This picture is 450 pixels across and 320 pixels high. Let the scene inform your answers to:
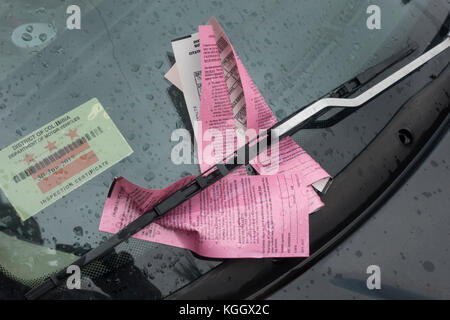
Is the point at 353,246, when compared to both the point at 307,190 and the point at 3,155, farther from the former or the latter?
the point at 3,155

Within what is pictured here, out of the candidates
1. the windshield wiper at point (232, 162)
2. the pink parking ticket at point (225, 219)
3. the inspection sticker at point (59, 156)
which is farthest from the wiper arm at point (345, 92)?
the inspection sticker at point (59, 156)

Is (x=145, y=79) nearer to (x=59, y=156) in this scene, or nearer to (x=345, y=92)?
(x=59, y=156)

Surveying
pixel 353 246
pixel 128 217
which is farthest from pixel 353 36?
pixel 128 217

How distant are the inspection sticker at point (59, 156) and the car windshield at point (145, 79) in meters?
0.02

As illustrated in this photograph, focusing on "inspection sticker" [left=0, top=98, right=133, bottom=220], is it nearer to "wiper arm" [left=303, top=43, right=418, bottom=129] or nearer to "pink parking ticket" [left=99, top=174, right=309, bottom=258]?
"pink parking ticket" [left=99, top=174, right=309, bottom=258]

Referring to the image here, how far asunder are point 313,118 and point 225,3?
1.30 feet

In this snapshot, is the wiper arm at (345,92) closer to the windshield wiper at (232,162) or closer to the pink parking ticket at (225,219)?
the windshield wiper at (232,162)

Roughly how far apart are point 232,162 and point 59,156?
0.38 m

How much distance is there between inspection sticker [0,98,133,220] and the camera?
88cm

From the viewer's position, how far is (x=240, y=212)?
84 centimetres

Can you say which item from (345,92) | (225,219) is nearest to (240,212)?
(225,219)

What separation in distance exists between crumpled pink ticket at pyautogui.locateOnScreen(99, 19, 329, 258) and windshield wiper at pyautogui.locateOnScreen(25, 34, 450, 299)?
3 cm

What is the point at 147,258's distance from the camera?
2.70 feet

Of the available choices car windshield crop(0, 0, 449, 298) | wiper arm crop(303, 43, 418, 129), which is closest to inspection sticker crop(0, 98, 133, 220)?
car windshield crop(0, 0, 449, 298)
